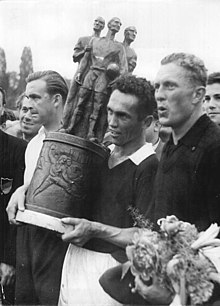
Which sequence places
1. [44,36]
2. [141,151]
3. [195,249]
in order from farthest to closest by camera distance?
1. [44,36]
2. [141,151]
3. [195,249]

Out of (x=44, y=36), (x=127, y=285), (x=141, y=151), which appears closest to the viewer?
(x=127, y=285)

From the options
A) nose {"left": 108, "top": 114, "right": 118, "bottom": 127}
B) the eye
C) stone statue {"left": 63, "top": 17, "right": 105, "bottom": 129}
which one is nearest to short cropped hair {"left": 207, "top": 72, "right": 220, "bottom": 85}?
the eye

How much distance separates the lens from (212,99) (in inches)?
165

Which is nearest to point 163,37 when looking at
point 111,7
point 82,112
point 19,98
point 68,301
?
point 111,7

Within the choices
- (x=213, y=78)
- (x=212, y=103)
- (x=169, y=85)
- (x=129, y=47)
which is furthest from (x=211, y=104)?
(x=129, y=47)

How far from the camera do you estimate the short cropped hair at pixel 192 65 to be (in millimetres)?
4141

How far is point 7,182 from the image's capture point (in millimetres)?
4527

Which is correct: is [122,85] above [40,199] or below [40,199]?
above

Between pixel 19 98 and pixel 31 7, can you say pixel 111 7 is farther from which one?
pixel 19 98

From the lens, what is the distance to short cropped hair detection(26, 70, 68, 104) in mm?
4370

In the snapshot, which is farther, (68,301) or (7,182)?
(7,182)

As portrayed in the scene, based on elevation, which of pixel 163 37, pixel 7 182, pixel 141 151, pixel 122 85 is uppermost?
pixel 163 37

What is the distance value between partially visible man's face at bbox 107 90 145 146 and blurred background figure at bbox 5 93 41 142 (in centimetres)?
56

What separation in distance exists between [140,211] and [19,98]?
3.62 ft
